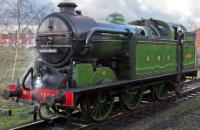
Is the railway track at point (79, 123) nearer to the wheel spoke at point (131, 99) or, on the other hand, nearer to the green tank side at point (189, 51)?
the wheel spoke at point (131, 99)

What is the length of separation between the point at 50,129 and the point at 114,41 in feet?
8.37

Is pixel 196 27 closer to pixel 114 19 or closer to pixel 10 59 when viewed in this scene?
pixel 10 59

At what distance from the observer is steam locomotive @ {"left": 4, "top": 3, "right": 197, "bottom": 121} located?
22.9 ft

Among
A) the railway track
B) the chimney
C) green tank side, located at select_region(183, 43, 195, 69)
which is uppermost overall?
the chimney

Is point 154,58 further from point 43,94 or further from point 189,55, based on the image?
point 43,94

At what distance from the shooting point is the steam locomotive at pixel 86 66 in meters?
6.96

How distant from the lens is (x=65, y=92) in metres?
6.48

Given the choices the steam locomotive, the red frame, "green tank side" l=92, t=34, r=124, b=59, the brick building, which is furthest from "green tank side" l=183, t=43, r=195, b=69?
the red frame

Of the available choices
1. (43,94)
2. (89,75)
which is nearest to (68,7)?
(89,75)

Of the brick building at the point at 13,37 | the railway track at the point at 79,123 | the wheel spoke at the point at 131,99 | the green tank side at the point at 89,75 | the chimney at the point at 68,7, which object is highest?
the chimney at the point at 68,7

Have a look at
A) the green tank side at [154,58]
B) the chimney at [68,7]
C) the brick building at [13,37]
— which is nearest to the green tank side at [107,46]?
the green tank side at [154,58]

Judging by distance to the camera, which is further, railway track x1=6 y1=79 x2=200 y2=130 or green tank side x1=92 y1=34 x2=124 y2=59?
green tank side x1=92 y1=34 x2=124 y2=59

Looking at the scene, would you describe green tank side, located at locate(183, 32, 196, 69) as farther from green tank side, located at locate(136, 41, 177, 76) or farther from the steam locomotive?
the steam locomotive

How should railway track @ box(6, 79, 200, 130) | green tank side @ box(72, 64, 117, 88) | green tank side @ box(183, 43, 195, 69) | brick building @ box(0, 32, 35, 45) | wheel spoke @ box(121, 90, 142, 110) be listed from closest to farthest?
green tank side @ box(72, 64, 117, 88)
railway track @ box(6, 79, 200, 130)
wheel spoke @ box(121, 90, 142, 110)
green tank side @ box(183, 43, 195, 69)
brick building @ box(0, 32, 35, 45)
